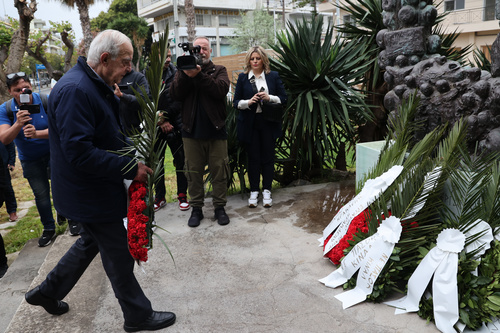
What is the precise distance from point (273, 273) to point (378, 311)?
0.86 meters

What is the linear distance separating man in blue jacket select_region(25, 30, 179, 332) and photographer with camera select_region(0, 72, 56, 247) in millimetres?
1712

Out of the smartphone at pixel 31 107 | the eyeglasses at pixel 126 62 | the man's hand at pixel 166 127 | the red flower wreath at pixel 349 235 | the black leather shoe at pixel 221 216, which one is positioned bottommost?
the black leather shoe at pixel 221 216

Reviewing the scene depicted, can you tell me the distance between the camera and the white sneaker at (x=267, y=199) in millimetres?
4816

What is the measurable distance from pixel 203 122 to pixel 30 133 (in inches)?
62.4

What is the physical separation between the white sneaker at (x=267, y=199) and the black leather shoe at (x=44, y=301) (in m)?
2.42

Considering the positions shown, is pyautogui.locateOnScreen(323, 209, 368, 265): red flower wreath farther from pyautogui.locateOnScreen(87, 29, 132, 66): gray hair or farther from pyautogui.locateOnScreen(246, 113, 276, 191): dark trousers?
pyautogui.locateOnScreen(87, 29, 132, 66): gray hair

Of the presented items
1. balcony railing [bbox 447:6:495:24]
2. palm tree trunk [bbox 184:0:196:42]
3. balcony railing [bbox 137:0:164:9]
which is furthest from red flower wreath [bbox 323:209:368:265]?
balcony railing [bbox 137:0:164:9]

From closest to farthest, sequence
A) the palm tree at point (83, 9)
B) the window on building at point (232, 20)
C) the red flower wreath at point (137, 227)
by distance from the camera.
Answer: the red flower wreath at point (137, 227) → the palm tree at point (83, 9) → the window on building at point (232, 20)

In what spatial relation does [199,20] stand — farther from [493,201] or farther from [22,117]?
[493,201]

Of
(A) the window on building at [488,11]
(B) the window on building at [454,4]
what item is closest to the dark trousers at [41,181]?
(A) the window on building at [488,11]

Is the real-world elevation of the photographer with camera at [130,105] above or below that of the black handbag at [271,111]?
above

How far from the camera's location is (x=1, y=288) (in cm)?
377

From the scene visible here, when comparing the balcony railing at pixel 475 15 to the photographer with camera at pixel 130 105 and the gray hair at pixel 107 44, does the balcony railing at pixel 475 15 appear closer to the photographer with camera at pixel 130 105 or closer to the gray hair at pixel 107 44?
the photographer with camera at pixel 130 105

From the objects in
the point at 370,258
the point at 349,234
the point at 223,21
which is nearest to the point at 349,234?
the point at 349,234
